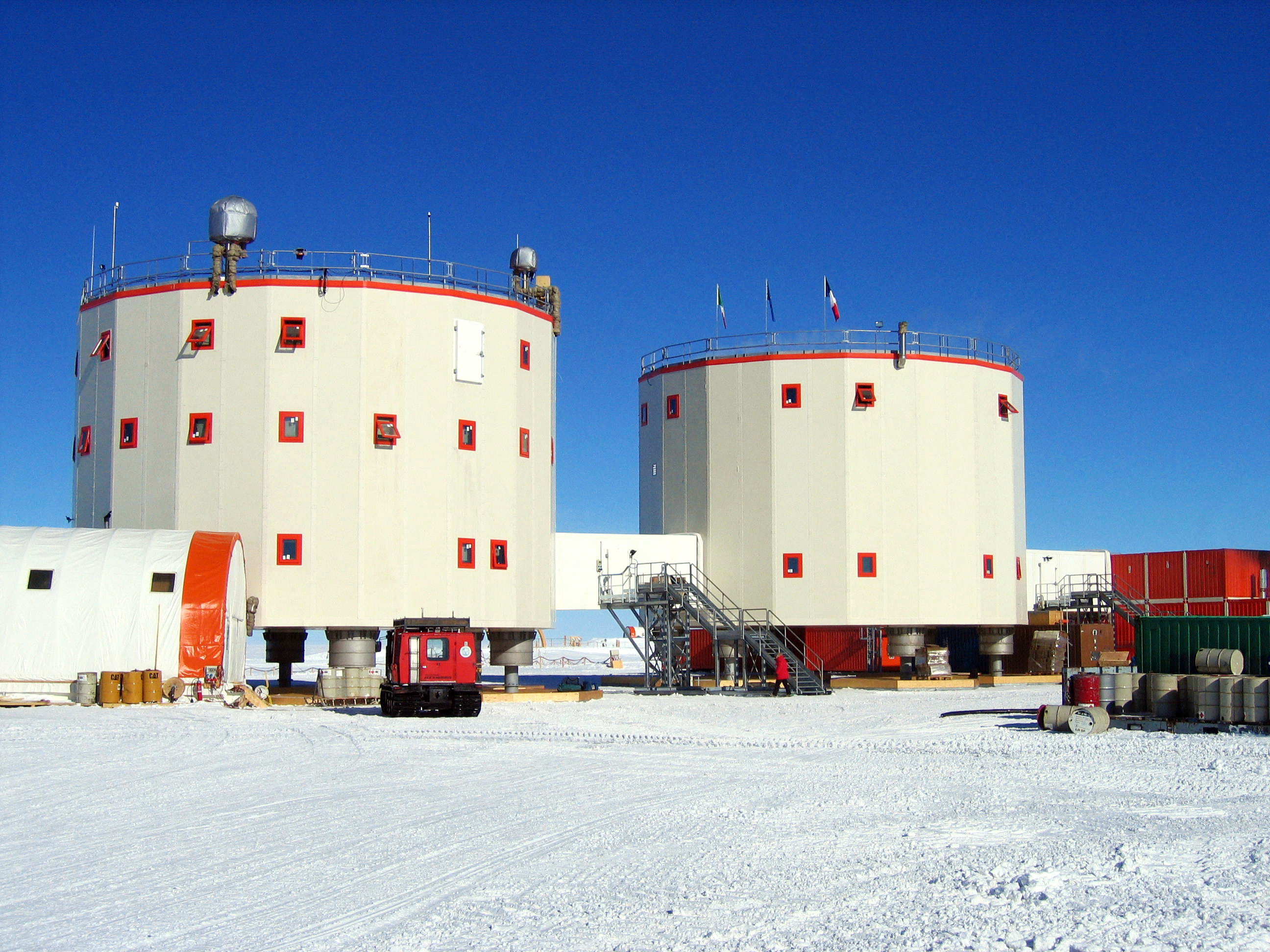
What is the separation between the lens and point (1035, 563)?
197 feet

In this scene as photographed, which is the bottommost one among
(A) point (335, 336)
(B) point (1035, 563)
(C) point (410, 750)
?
(C) point (410, 750)

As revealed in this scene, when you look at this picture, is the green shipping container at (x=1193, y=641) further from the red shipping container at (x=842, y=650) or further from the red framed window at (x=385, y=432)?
the red shipping container at (x=842, y=650)

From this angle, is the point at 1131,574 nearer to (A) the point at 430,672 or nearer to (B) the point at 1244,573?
(B) the point at 1244,573

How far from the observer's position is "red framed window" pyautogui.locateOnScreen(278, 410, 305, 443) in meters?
39.2

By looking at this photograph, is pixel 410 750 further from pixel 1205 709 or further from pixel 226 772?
pixel 1205 709

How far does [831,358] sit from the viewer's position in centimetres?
4859

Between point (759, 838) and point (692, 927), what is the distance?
13.5 ft

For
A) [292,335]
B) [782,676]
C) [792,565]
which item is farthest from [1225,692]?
[292,335]

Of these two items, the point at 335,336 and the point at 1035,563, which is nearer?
the point at 335,336

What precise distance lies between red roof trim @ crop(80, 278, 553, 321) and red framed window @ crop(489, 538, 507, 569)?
24.9 ft

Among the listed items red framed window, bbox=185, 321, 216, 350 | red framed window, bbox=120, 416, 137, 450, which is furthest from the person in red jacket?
red framed window, bbox=120, 416, 137, 450

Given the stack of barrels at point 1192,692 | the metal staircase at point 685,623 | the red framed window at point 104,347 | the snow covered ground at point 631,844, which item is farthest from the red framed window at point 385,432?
the stack of barrels at point 1192,692

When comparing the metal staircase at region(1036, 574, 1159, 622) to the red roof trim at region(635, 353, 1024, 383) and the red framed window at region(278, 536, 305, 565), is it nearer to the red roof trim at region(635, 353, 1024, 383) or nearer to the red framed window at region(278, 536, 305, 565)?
the red roof trim at region(635, 353, 1024, 383)

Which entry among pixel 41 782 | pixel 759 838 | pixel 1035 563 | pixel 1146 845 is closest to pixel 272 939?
pixel 759 838
